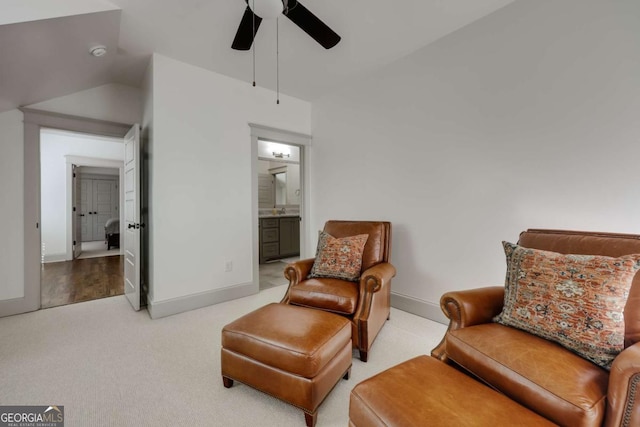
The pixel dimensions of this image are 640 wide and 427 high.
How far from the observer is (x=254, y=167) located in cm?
338

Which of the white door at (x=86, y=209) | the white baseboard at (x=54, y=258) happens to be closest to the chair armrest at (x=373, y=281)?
the white baseboard at (x=54, y=258)

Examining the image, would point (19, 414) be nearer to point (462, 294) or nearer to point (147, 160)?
point (147, 160)

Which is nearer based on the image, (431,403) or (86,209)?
(431,403)

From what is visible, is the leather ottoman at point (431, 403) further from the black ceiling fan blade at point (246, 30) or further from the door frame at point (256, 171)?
the door frame at point (256, 171)

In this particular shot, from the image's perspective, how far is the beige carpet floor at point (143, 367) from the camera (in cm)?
144

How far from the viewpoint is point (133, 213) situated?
2.90 m

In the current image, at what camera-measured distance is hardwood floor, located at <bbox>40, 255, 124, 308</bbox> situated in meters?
3.25

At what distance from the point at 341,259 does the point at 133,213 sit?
7.60 ft

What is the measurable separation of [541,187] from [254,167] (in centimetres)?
287

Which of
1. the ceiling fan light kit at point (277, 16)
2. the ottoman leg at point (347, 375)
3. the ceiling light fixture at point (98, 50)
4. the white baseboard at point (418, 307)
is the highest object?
the ceiling light fixture at point (98, 50)

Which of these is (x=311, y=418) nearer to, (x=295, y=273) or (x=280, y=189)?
(x=295, y=273)

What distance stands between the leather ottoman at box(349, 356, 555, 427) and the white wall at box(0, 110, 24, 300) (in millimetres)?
3658

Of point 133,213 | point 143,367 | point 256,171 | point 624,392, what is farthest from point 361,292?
point 133,213

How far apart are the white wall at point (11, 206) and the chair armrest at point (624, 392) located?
14.6 feet
